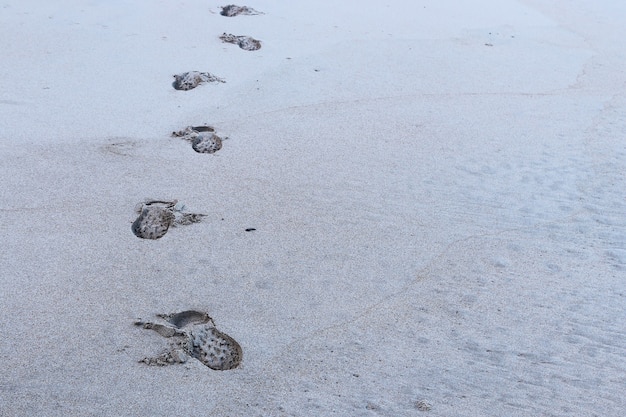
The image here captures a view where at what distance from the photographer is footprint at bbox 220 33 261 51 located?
4441 mm

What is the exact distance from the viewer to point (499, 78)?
14.3 ft

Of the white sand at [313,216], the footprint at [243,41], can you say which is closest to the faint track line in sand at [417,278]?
the white sand at [313,216]

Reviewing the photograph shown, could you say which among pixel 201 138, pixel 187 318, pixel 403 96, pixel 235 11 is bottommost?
pixel 187 318

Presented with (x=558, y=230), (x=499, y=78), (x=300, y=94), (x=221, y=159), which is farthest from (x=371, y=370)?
(x=499, y=78)

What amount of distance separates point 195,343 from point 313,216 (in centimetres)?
88

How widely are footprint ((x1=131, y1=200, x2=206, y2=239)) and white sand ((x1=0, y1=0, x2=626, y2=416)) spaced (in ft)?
0.15

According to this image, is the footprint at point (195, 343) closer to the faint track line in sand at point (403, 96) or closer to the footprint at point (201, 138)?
the footprint at point (201, 138)

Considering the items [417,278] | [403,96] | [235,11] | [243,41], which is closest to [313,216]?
[417,278]

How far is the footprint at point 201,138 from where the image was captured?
341 centimetres

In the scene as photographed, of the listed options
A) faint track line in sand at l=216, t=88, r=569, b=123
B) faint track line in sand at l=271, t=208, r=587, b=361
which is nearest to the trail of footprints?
faint track line in sand at l=271, t=208, r=587, b=361

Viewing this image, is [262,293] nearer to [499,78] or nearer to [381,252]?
[381,252]

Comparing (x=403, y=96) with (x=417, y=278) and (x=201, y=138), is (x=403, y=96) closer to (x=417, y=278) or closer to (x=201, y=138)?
(x=201, y=138)

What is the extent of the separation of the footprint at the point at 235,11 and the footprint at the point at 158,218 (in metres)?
2.21

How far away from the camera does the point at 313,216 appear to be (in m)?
2.99
